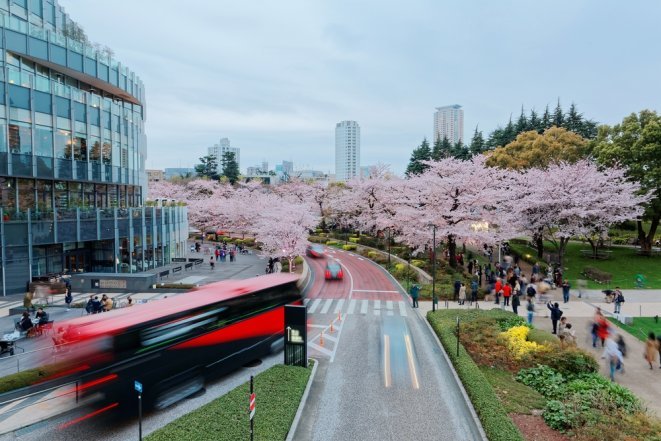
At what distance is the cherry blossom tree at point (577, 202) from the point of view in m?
35.7

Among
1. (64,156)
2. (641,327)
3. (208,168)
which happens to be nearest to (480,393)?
(641,327)

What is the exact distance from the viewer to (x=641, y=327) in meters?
23.0

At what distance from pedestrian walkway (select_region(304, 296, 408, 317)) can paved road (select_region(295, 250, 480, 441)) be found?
73 millimetres

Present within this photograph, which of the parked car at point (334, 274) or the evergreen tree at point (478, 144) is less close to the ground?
the evergreen tree at point (478, 144)

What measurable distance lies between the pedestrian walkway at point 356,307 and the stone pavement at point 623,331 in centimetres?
188

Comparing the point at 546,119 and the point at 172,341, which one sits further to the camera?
the point at 546,119

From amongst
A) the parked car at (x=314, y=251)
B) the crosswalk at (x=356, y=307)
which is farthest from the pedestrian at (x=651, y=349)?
the parked car at (x=314, y=251)

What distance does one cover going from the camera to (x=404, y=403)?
14438 mm

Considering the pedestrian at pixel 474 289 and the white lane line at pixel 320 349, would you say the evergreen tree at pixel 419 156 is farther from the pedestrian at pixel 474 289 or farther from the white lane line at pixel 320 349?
Result: the white lane line at pixel 320 349

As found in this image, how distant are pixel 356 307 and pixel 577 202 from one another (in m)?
22.2

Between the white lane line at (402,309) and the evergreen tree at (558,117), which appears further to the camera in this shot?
the evergreen tree at (558,117)

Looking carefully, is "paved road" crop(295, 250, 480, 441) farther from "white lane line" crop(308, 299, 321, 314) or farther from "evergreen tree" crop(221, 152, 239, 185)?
"evergreen tree" crop(221, 152, 239, 185)

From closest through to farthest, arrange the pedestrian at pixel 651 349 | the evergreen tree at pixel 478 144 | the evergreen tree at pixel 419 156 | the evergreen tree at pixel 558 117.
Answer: the pedestrian at pixel 651 349, the evergreen tree at pixel 558 117, the evergreen tree at pixel 478 144, the evergreen tree at pixel 419 156

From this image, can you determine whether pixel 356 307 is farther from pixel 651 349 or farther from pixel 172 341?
pixel 172 341
